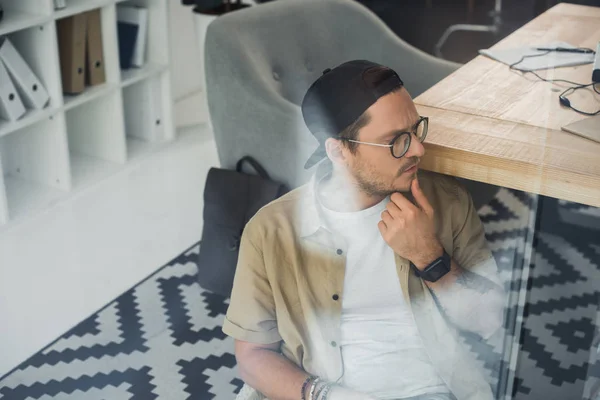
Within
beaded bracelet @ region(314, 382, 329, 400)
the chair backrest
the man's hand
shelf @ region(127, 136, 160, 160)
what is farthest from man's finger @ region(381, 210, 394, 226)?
shelf @ region(127, 136, 160, 160)

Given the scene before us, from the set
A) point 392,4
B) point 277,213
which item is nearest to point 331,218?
point 277,213

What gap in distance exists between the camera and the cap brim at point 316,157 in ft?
4.02

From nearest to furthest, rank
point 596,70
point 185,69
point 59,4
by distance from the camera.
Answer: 1. point 596,70
2. point 59,4
3. point 185,69

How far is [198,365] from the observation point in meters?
1.83

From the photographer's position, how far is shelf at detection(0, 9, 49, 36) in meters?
2.23

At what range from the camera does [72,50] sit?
2.52 metres

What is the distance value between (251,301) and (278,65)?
75cm

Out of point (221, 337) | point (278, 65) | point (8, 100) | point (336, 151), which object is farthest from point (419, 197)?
point (8, 100)

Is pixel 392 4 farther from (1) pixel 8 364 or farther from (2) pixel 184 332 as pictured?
(1) pixel 8 364

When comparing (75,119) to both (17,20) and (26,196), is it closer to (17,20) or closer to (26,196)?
(26,196)

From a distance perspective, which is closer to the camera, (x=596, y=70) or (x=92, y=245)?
(x=596, y=70)

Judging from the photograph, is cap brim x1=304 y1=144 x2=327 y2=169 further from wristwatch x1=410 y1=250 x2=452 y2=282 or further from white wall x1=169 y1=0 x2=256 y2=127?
white wall x1=169 y1=0 x2=256 y2=127

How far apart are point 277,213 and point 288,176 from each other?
55 cm

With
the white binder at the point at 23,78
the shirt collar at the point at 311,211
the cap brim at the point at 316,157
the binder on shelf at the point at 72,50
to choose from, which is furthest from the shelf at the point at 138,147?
the shirt collar at the point at 311,211
